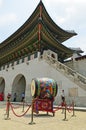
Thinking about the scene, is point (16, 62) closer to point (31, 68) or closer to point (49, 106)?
point (31, 68)

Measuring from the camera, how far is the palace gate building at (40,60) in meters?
15.8

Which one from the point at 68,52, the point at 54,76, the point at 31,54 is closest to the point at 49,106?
the point at 54,76

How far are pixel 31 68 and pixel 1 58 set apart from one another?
9.25 metres

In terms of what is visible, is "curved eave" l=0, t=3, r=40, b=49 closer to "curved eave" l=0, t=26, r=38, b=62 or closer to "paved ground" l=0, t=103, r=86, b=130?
"curved eave" l=0, t=26, r=38, b=62

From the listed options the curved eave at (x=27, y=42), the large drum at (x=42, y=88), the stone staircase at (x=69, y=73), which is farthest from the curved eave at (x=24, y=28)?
the large drum at (x=42, y=88)

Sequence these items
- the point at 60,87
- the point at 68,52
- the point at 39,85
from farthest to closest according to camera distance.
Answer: the point at 68,52 < the point at 60,87 < the point at 39,85

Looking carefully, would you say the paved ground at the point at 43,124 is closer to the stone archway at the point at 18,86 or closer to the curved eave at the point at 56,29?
the stone archway at the point at 18,86

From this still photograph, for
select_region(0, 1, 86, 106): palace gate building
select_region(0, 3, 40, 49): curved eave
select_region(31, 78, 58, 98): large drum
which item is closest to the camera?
select_region(31, 78, 58, 98): large drum

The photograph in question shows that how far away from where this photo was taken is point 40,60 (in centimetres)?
1953

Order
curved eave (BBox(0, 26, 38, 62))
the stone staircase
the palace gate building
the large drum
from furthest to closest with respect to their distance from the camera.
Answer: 1. curved eave (BBox(0, 26, 38, 62))
2. the palace gate building
3. the stone staircase
4. the large drum

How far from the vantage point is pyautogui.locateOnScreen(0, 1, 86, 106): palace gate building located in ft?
51.8

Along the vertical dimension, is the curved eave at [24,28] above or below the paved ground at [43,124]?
above

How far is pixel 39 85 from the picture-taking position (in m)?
8.98

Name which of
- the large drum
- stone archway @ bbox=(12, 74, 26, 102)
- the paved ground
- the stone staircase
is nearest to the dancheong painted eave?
the stone staircase
